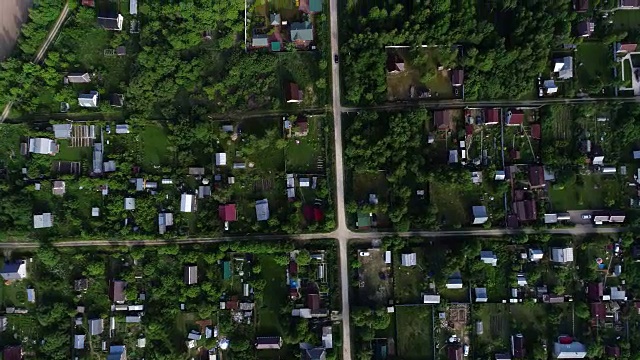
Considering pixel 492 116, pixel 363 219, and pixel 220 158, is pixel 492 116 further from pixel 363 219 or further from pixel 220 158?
pixel 220 158

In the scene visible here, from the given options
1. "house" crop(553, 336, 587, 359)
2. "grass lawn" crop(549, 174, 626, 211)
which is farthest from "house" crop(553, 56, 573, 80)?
"house" crop(553, 336, 587, 359)

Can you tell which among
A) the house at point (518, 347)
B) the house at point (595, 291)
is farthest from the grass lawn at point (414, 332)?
the house at point (595, 291)

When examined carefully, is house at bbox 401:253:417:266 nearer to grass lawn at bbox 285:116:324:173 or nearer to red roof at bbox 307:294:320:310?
red roof at bbox 307:294:320:310

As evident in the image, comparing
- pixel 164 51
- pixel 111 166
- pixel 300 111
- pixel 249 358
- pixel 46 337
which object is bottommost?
pixel 249 358

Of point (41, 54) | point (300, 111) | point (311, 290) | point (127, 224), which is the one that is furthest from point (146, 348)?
point (41, 54)

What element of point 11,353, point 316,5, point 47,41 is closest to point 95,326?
point 11,353

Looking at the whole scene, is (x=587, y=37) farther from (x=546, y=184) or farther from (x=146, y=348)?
(x=146, y=348)
